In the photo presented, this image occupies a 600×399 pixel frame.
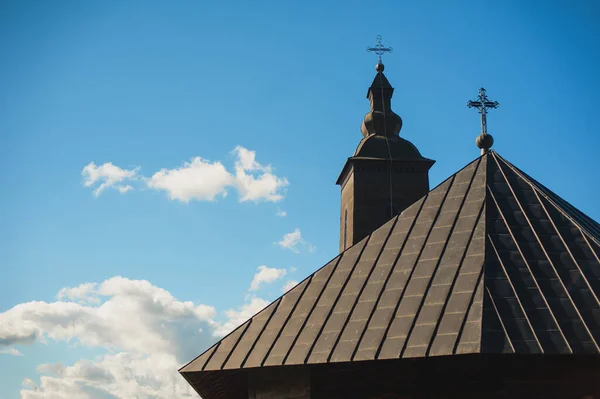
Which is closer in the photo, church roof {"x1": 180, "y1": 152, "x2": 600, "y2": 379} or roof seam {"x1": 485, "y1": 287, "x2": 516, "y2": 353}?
roof seam {"x1": 485, "y1": 287, "x2": 516, "y2": 353}

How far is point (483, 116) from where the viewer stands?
52.4 ft

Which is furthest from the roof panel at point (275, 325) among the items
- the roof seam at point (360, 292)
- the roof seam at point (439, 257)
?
the roof seam at point (439, 257)

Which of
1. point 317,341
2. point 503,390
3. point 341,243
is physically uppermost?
point 341,243

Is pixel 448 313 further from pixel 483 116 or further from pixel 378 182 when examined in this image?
pixel 378 182

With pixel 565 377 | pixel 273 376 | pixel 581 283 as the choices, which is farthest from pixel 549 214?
pixel 273 376

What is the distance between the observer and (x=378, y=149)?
24469mm

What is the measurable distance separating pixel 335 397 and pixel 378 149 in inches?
572

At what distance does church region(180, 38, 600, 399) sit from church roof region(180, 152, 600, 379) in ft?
0.07

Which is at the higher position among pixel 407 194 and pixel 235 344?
pixel 407 194

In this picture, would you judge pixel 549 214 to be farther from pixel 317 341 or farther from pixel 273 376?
pixel 273 376

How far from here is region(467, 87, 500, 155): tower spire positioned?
1538 cm

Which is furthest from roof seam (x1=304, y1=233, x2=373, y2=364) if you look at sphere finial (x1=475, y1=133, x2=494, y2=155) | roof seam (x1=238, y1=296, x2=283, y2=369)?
sphere finial (x1=475, y1=133, x2=494, y2=155)

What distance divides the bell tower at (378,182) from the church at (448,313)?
9.59m

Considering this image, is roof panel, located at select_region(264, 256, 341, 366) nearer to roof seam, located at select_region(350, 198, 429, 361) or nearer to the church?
the church
